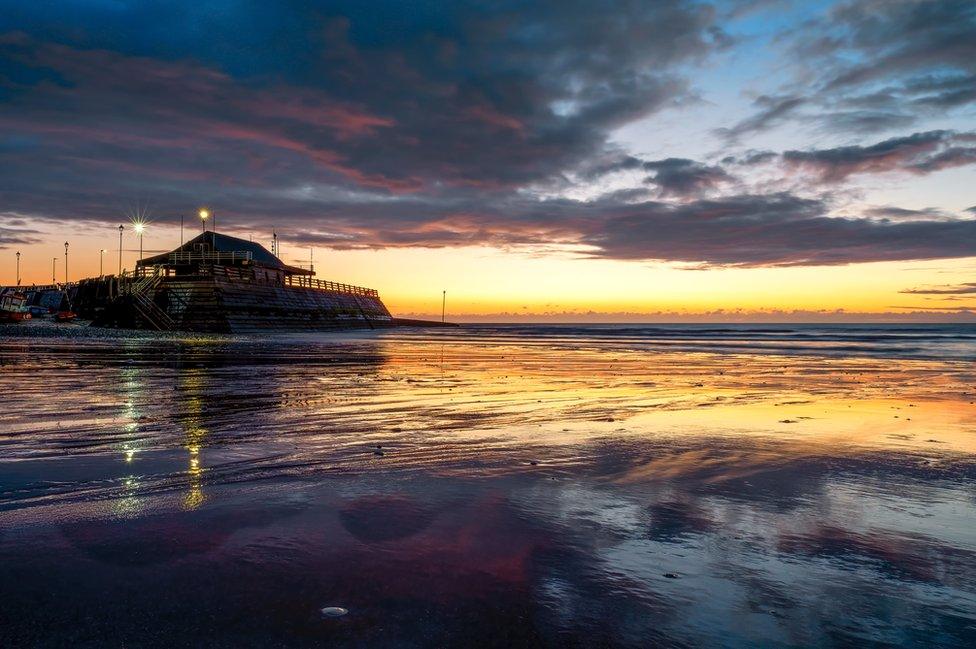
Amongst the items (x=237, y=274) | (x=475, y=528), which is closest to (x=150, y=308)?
(x=237, y=274)

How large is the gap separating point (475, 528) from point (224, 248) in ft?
222

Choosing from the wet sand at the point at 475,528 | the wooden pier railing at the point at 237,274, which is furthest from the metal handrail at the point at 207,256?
the wet sand at the point at 475,528

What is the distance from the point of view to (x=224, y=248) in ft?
214

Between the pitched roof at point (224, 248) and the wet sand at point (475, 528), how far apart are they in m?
56.8

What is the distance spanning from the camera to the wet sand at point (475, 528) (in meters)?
3.13

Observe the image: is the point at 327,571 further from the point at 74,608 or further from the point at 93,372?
the point at 93,372

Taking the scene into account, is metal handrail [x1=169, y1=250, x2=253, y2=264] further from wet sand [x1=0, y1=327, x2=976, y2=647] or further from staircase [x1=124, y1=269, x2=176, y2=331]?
wet sand [x1=0, y1=327, x2=976, y2=647]

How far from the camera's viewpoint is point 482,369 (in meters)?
21.8

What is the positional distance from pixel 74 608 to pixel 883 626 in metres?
4.29

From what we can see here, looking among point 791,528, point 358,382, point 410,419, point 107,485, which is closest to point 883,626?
point 791,528

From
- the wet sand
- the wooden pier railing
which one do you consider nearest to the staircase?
the wooden pier railing

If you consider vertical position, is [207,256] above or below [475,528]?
above

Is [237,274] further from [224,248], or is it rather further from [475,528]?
[475,528]

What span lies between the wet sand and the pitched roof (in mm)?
56796
